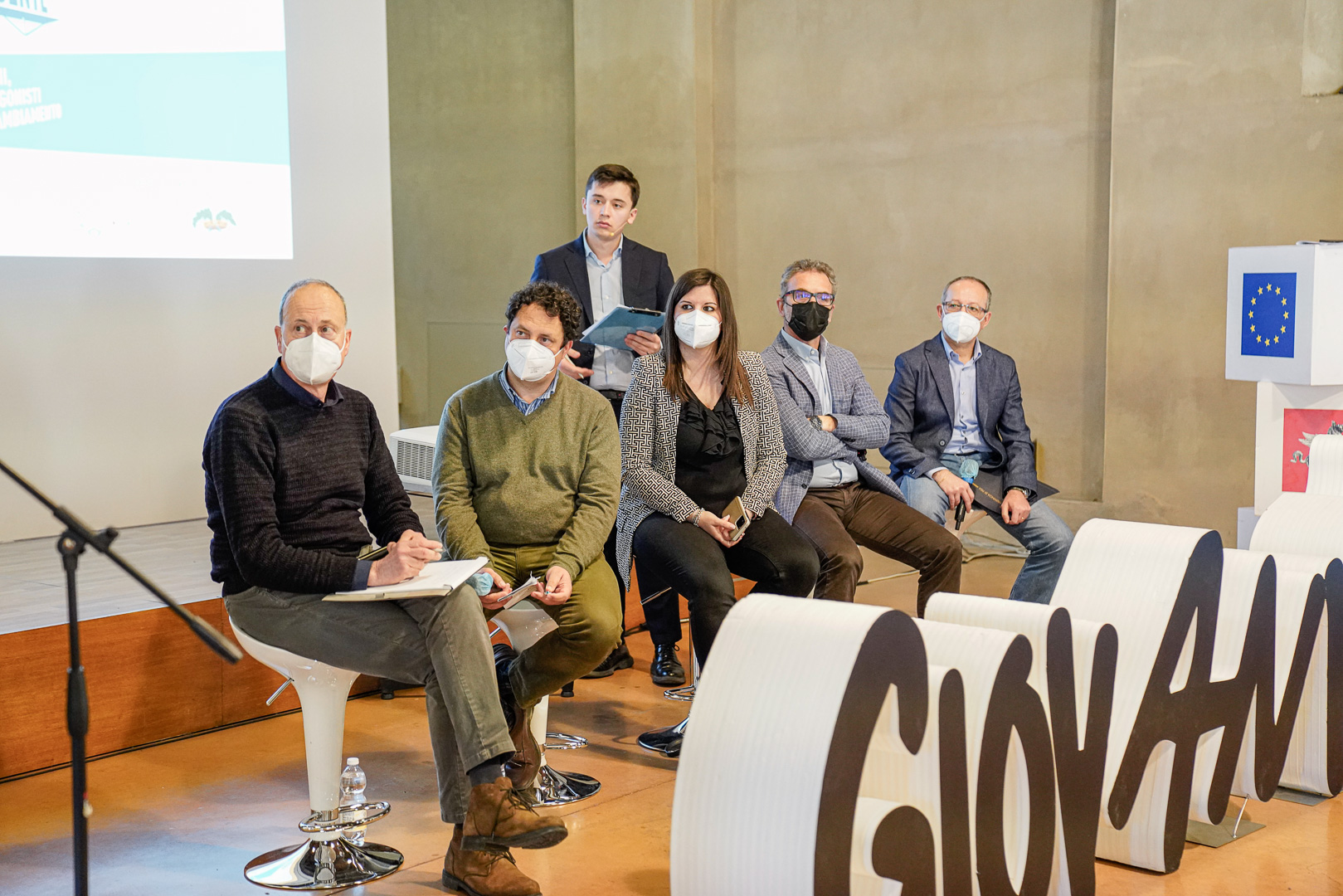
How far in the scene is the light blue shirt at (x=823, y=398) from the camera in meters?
3.83

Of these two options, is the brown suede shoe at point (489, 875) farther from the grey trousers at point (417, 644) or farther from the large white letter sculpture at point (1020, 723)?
the large white letter sculpture at point (1020, 723)

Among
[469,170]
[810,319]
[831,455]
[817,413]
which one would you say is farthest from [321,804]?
[469,170]

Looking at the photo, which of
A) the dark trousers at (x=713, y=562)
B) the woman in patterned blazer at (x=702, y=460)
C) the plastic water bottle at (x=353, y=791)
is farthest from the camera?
the woman in patterned blazer at (x=702, y=460)

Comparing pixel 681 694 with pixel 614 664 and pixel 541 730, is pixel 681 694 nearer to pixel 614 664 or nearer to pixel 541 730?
pixel 614 664

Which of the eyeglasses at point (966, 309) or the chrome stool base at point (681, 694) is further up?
the eyeglasses at point (966, 309)

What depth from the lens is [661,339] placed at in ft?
11.9

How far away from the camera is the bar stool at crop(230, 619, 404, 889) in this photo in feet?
8.74

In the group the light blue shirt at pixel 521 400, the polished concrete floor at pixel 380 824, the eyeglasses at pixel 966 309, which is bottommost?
the polished concrete floor at pixel 380 824

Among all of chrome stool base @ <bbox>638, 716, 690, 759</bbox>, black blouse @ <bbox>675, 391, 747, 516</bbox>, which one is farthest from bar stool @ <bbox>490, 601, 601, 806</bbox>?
black blouse @ <bbox>675, 391, 747, 516</bbox>

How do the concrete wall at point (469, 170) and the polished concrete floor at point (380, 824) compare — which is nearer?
the polished concrete floor at point (380, 824)

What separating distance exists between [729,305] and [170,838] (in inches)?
78.9

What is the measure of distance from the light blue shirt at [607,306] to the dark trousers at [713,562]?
29.9 inches

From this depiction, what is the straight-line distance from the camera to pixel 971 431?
4145 mm

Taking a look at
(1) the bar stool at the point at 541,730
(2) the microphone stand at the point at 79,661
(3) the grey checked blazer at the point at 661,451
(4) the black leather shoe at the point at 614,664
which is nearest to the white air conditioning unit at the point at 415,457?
(4) the black leather shoe at the point at 614,664
